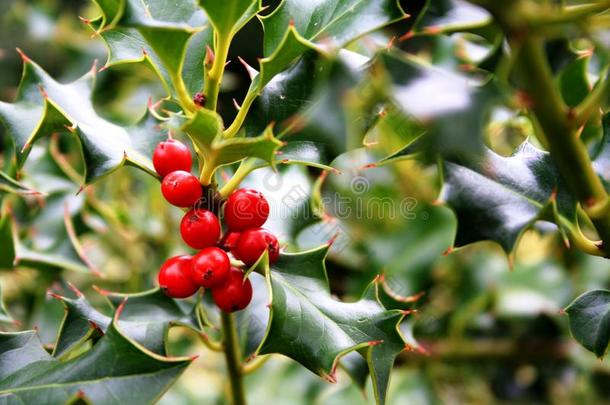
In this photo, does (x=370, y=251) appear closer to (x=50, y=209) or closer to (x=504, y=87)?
(x=50, y=209)

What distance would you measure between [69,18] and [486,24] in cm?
197

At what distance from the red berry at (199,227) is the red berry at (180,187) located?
0.02m

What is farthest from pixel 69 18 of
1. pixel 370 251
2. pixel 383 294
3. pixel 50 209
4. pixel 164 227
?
pixel 383 294

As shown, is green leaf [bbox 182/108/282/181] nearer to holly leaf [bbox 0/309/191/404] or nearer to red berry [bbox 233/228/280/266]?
red berry [bbox 233/228/280/266]

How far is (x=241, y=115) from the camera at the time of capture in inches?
29.5

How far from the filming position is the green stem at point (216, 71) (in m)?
0.71

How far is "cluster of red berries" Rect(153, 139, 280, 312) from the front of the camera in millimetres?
726

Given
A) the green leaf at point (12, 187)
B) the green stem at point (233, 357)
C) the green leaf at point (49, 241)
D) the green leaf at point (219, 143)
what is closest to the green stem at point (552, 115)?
the green leaf at point (219, 143)

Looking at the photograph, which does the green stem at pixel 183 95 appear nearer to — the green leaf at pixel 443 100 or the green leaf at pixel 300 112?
the green leaf at pixel 300 112

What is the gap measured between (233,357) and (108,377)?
0.83 feet

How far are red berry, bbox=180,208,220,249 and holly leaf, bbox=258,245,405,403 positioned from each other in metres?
0.08

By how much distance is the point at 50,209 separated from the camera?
1249 mm

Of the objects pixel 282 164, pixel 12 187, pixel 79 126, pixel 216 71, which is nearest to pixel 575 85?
pixel 282 164

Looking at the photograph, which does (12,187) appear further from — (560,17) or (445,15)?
(560,17)
